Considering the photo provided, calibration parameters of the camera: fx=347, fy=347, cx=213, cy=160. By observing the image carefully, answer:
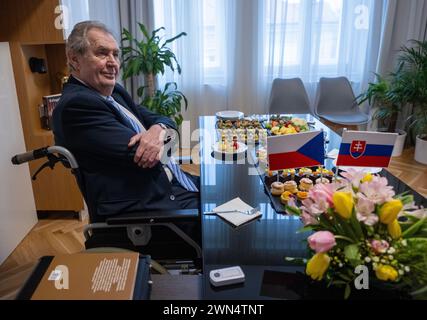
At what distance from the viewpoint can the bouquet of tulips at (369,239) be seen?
0.67 m

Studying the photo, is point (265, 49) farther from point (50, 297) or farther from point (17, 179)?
point (50, 297)

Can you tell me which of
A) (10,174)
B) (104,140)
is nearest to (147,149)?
(104,140)

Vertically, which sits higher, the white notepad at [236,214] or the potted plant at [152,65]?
the potted plant at [152,65]

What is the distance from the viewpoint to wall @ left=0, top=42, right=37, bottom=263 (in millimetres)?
2111

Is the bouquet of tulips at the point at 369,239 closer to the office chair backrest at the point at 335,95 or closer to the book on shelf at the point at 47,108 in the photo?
the book on shelf at the point at 47,108

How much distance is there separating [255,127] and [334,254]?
65.6 inches

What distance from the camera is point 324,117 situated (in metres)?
3.74

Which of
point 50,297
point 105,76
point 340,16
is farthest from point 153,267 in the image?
point 340,16

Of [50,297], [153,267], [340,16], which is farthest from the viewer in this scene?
[340,16]

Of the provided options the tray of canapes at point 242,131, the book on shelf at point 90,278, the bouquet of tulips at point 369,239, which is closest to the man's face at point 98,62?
the tray of canapes at point 242,131

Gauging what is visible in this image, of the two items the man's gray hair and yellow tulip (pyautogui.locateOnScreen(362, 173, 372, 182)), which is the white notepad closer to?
yellow tulip (pyautogui.locateOnScreen(362, 173, 372, 182))

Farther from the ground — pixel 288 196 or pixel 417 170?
pixel 288 196

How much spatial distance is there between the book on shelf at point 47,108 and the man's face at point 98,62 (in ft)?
3.52

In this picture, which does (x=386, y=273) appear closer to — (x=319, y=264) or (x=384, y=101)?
(x=319, y=264)
